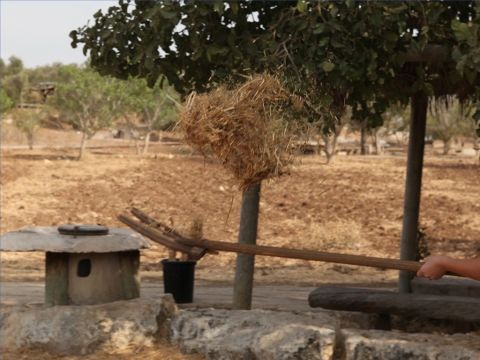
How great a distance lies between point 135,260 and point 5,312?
118 centimetres

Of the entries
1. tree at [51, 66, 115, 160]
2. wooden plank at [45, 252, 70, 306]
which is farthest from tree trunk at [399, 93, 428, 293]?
tree at [51, 66, 115, 160]

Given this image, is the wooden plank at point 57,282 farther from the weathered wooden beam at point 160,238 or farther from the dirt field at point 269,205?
the dirt field at point 269,205

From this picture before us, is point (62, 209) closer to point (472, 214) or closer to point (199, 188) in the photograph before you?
point (199, 188)

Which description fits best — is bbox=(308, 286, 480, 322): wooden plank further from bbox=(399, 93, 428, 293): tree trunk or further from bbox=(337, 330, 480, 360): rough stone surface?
bbox=(399, 93, 428, 293): tree trunk

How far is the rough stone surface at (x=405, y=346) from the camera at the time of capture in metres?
5.51

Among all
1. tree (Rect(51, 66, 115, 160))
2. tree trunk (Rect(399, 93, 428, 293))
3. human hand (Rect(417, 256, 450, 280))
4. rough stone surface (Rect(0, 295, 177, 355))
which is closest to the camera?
human hand (Rect(417, 256, 450, 280))

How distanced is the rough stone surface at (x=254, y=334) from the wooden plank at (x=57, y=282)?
3.79 feet

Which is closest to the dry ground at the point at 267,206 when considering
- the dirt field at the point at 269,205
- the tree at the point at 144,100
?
the dirt field at the point at 269,205

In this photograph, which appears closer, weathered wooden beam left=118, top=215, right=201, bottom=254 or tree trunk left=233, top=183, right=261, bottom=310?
weathered wooden beam left=118, top=215, right=201, bottom=254

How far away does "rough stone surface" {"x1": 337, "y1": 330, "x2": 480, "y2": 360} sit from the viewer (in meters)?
5.51

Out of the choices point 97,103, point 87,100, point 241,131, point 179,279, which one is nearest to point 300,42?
point 241,131

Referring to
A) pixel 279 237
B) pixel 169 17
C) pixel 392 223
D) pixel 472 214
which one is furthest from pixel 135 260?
pixel 472 214

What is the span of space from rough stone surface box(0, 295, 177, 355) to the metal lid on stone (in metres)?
0.50

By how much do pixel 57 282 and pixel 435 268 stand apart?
4.15 meters
